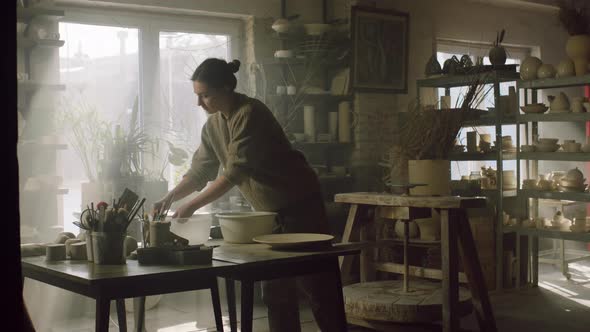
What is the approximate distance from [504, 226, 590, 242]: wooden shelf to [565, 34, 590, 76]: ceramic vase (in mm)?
1195

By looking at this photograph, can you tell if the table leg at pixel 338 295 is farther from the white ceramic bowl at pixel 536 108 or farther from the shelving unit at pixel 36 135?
the white ceramic bowl at pixel 536 108

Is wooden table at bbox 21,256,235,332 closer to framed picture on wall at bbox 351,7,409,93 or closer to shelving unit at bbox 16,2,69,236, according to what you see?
shelving unit at bbox 16,2,69,236

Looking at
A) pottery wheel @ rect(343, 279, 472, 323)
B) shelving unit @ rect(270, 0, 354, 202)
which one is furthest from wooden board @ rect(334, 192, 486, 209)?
shelving unit @ rect(270, 0, 354, 202)

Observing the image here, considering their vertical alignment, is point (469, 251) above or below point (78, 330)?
above

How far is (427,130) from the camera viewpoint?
4.36 meters

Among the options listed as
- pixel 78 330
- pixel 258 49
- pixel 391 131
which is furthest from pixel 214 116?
pixel 391 131

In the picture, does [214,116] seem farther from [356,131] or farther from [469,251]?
[356,131]

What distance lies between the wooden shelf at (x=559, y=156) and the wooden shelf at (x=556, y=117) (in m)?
0.25

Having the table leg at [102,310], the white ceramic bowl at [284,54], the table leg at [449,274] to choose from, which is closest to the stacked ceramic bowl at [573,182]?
the table leg at [449,274]

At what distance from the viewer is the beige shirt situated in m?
3.21

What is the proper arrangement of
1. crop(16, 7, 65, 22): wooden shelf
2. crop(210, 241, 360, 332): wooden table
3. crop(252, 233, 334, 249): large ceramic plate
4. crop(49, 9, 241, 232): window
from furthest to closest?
crop(49, 9, 241, 232): window → crop(16, 7, 65, 22): wooden shelf → crop(252, 233, 334, 249): large ceramic plate → crop(210, 241, 360, 332): wooden table

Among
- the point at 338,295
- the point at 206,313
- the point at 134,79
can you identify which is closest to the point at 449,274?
the point at 338,295

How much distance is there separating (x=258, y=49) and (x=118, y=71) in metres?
1.11

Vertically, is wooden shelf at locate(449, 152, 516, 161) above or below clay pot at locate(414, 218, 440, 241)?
above
